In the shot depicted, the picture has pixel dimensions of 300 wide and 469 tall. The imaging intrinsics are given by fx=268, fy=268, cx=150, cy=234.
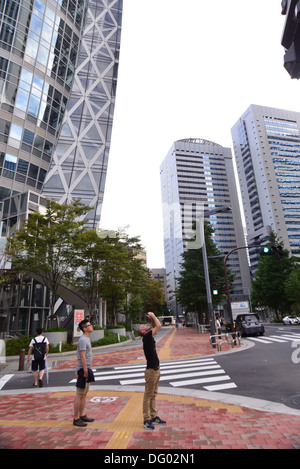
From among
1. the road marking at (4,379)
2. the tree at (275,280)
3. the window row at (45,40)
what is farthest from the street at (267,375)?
the tree at (275,280)

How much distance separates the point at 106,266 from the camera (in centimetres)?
2105

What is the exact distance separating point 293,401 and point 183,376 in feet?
13.4

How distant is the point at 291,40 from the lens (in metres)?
3.92

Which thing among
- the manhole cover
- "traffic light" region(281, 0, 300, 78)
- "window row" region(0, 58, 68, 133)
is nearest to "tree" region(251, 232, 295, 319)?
"window row" region(0, 58, 68, 133)

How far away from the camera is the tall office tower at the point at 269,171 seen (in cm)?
11094

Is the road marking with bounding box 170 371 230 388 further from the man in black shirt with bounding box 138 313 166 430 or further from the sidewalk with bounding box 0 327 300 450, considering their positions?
the man in black shirt with bounding box 138 313 166 430

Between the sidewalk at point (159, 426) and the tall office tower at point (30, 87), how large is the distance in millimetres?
23276

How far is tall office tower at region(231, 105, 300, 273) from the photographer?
364 ft

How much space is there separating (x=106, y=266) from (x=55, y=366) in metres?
9.09

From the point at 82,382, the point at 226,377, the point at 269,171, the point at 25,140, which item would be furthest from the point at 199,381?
the point at 269,171

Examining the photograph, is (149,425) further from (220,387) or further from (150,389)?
(220,387)
